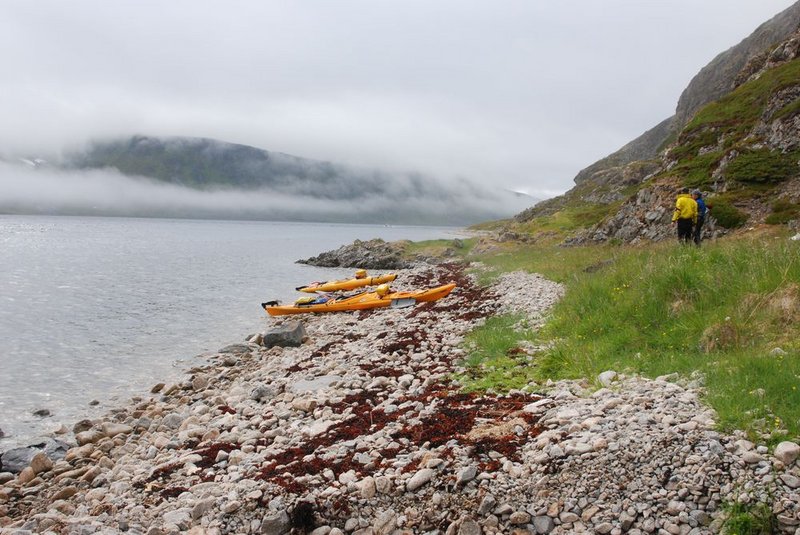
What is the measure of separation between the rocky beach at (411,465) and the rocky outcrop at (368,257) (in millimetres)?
57122

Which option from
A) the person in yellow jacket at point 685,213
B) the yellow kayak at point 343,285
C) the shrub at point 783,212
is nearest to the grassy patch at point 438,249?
the yellow kayak at point 343,285

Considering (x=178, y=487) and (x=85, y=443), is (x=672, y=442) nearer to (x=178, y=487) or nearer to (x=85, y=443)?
(x=178, y=487)

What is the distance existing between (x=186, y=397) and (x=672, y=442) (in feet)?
46.7

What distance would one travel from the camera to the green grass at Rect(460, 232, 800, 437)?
6.73 metres

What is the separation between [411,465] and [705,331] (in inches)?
259

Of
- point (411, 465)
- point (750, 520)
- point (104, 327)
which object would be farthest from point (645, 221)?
point (104, 327)

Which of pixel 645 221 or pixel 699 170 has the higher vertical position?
pixel 699 170

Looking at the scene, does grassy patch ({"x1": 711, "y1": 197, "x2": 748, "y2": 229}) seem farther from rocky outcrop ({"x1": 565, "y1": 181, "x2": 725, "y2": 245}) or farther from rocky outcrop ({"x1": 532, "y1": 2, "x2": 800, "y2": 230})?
rocky outcrop ({"x1": 532, "y1": 2, "x2": 800, "y2": 230})

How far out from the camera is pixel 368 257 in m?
75.6

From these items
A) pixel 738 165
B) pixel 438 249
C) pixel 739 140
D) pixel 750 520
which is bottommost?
pixel 438 249

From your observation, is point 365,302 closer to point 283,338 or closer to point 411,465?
point 283,338

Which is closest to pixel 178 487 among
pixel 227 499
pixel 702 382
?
pixel 227 499

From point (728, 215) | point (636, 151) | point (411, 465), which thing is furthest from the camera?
point (636, 151)

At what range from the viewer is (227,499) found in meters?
7.18
